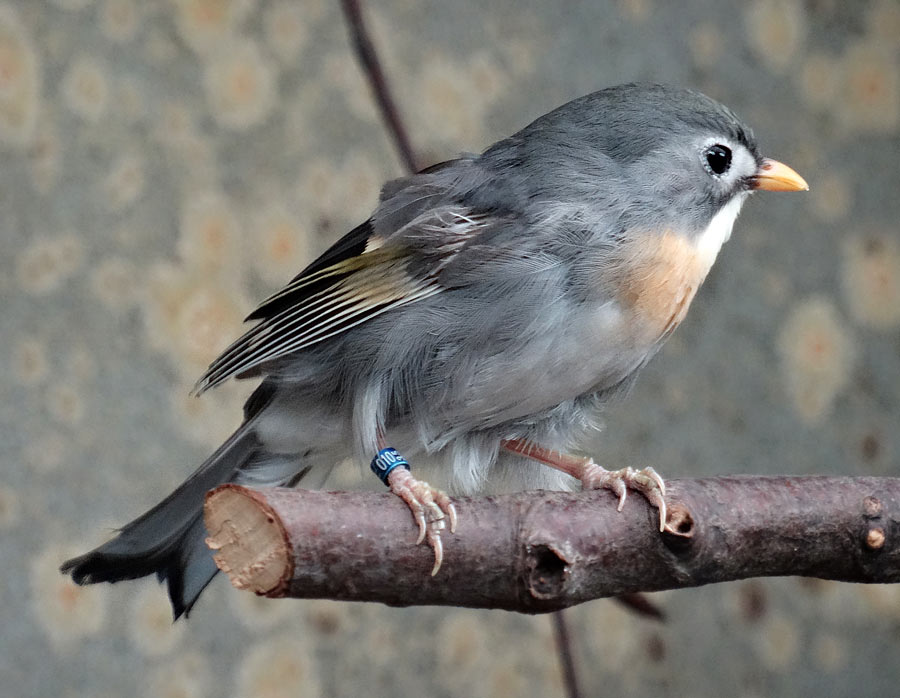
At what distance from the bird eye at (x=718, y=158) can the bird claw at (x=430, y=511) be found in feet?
2.58

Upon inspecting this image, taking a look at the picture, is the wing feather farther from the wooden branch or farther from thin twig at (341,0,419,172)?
the wooden branch

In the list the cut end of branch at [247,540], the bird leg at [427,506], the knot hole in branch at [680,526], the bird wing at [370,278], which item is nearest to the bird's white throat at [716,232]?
the bird wing at [370,278]

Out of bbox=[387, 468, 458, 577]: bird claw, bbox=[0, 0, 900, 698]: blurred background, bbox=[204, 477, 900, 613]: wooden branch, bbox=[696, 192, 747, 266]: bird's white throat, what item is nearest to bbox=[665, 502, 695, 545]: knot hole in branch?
bbox=[204, 477, 900, 613]: wooden branch

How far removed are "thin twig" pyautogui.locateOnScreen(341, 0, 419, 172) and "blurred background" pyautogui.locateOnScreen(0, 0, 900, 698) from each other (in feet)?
3.62

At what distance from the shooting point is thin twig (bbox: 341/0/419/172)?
5.25 ft

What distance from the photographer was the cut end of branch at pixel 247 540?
54.8 inches

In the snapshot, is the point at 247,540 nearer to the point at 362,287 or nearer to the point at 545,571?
the point at 545,571

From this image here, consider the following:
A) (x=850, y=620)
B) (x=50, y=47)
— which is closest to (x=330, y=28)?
(x=50, y=47)

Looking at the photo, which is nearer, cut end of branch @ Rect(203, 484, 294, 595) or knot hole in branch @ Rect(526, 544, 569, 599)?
cut end of branch @ Rect(203, 484, 294, 595)

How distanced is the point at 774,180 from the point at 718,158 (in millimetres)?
133

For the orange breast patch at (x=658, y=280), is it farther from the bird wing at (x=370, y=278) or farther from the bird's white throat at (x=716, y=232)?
the bird wing at (x=370, y=278)

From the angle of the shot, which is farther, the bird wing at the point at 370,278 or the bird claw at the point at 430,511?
the bird wing at the point at 370,278

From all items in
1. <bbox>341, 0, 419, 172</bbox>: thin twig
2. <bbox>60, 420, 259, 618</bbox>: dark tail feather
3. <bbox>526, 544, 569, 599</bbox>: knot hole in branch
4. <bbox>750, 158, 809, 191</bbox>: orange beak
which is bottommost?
<bbox>526, 544, 569, 599</bbox>: knot hole in branch

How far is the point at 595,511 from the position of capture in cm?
164
